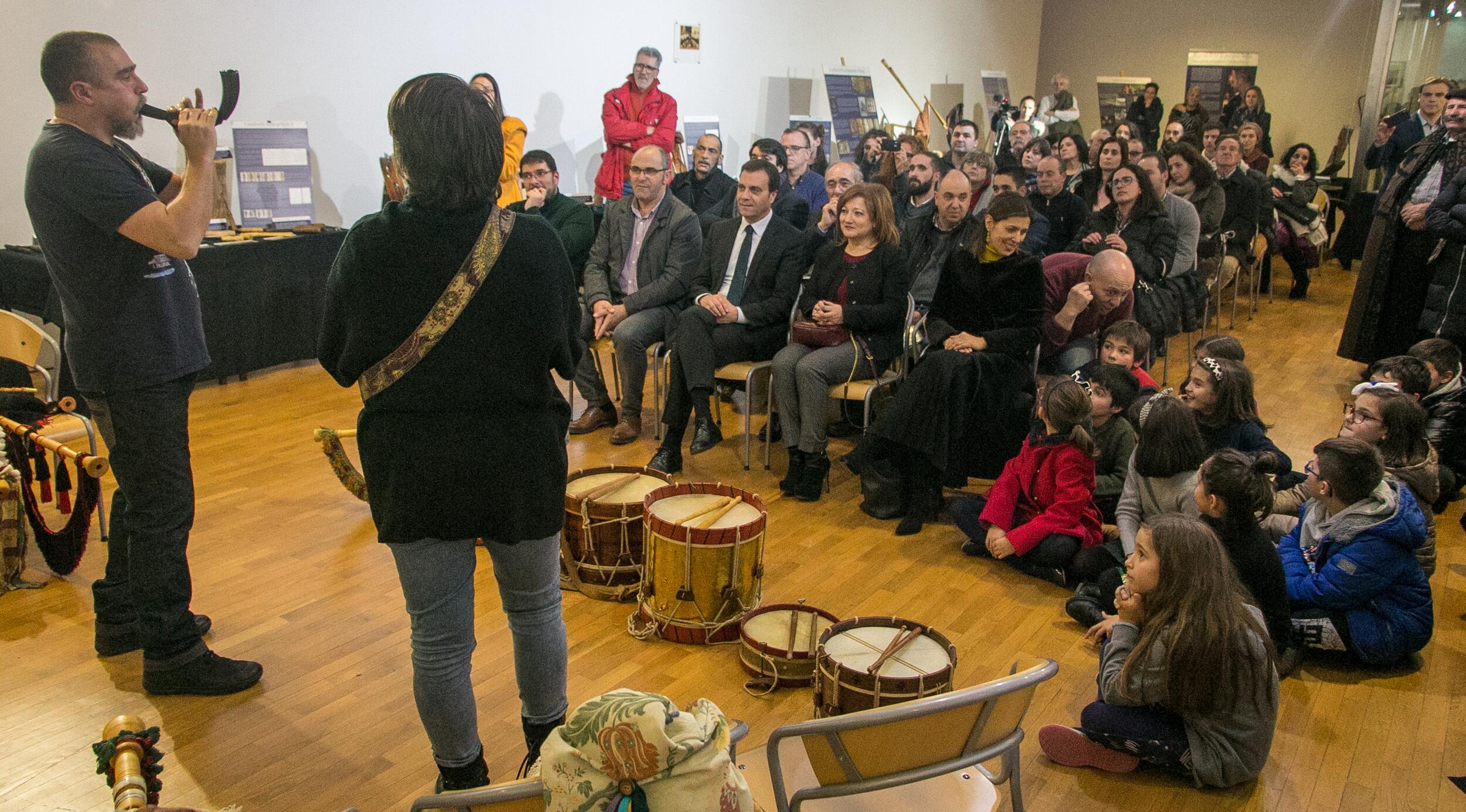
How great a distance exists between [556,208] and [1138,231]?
2.85 meters

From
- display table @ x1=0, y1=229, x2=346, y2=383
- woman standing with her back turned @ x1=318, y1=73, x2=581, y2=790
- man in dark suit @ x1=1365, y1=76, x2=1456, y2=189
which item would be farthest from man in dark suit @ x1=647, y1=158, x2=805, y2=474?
man in dark suit @ x1=1365, y1=76, x2=1456, y2=189

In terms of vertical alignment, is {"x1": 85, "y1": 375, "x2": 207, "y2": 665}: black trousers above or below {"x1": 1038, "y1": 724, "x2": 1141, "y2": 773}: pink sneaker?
above

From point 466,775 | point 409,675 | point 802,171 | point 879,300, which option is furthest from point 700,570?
point 802,171

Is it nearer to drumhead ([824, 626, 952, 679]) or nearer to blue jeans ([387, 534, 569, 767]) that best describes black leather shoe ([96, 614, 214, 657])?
blue jeans ([387, 534, 569, 767])

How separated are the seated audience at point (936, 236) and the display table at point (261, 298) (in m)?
3.03

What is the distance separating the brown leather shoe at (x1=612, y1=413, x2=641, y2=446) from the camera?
4609mm

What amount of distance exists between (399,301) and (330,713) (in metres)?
1.38

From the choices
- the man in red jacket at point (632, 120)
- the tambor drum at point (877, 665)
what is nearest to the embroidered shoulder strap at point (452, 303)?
the tambor drum at point (877, 665)

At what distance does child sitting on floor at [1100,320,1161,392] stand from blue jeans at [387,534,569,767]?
2553 millimetres

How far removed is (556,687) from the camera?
1.97 meters

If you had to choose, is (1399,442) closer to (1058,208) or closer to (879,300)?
(879,300)

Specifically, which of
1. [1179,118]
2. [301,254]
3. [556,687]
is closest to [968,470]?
[556,687]

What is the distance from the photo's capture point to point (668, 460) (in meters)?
4.22

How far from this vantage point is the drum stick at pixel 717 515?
114 inches
